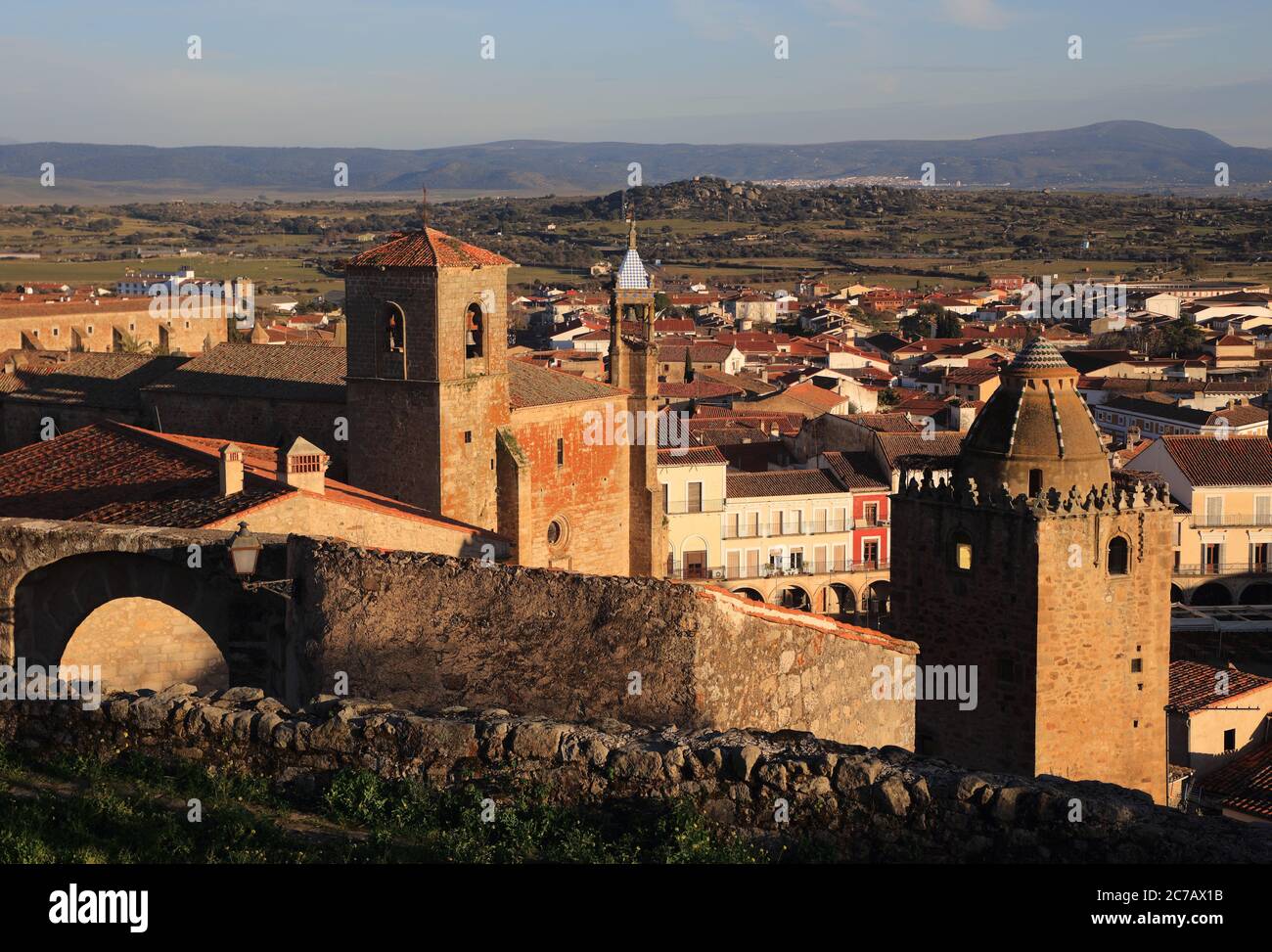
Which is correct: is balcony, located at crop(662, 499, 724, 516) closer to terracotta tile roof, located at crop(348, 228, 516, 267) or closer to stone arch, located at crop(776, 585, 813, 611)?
stone arch, located at crop(776, 585, 813, 611)

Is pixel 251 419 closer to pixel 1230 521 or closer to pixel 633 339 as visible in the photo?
pixel 633 339

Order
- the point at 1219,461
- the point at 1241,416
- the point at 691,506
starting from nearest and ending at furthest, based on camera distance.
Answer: the point at 691,506 < the point at 1219,461 < the point at 1241,416

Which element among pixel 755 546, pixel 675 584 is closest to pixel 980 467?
pixel 675 584

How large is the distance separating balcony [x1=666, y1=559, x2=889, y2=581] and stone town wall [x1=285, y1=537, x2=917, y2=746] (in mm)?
33133

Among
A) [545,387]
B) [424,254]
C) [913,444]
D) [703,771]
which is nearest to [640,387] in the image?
[545,387]

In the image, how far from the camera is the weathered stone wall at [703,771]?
8.10m

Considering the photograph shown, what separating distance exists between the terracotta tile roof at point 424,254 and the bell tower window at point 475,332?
2.44 ft

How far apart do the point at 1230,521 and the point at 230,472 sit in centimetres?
3403

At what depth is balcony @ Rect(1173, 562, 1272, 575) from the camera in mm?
46250

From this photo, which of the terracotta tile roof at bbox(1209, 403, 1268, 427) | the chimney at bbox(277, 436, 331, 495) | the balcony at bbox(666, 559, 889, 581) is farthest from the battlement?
the terracotta tile roof at bbox(1209, 403, 1268, 427)

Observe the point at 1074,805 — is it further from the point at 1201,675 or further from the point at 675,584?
the point at 1201,675

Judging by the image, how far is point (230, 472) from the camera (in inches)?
747

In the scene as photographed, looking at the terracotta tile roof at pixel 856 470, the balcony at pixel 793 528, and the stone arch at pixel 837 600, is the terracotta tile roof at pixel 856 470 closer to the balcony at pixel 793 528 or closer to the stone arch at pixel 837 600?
the balcony at pixel 793 528
